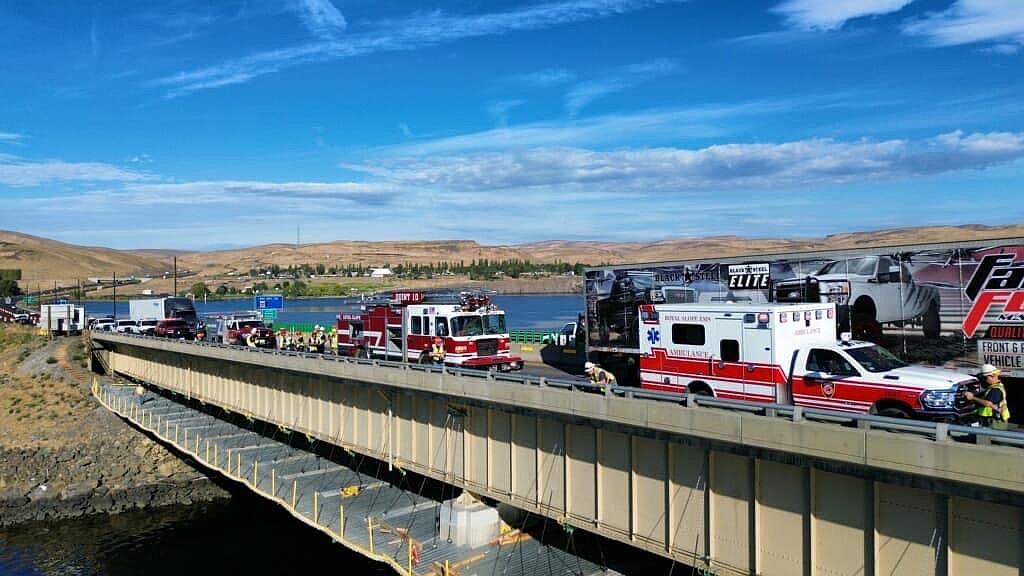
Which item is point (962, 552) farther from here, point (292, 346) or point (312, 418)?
point (292, 346)

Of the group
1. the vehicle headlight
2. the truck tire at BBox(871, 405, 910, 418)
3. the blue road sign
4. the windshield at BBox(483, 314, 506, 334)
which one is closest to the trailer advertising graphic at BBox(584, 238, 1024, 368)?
the truck tire at BBox(871, 405, 910, 418)

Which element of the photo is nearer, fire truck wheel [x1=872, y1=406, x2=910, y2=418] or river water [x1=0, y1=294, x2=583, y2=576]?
fire truck wheel [x1=872, y1=406, x2=910, y2=418]

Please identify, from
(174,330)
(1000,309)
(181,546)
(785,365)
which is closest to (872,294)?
(1000,309)

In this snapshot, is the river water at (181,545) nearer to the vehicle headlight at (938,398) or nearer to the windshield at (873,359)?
the windshield at (873,359)

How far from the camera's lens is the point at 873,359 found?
14.0 meters

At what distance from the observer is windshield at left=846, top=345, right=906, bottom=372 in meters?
13.7

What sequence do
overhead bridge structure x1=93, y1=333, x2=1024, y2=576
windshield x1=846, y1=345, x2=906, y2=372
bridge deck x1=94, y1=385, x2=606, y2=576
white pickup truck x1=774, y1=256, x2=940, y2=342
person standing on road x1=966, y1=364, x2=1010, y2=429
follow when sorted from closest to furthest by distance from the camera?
1. overhead bridge structure x1=93, y1=333, x2=1024, y2=576
2. person standing on road x1=966, y1=364, x2=1010, y2=429
3. windshield x1=846, y1=345, x2=906, y2=372
4. white pickup truck x1=774, y1=256, x2=940, y2=342
5. bridge deck x1=94, y1=385, x2=606, y2=576

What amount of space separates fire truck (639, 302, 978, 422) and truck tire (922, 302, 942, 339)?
2383 millimetres

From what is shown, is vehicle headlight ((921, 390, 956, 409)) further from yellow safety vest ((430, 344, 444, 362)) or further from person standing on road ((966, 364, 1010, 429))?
yellow safety vest ((430, 344, 444, 362))

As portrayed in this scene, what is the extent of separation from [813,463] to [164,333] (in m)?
47.4

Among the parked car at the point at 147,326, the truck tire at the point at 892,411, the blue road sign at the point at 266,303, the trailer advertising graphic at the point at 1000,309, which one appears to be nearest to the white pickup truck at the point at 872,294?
the trailer advertising graphic at the point at 1000,309

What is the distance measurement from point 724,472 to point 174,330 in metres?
45.4

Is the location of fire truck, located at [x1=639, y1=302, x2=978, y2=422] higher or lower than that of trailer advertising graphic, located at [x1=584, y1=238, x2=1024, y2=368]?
lower

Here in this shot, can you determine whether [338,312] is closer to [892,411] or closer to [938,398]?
[892,411]
